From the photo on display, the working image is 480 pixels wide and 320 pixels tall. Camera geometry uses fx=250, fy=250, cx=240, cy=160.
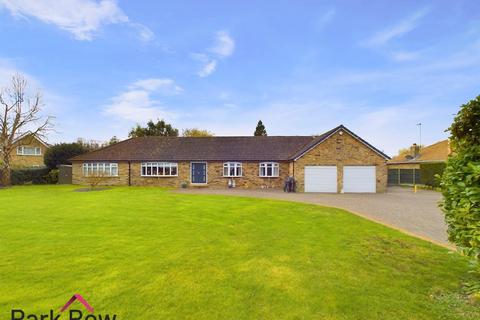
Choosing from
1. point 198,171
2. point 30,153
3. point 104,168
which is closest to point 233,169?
point 198,171

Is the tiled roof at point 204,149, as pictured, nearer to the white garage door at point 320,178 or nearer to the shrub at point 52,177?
the white garage door at point 320,178

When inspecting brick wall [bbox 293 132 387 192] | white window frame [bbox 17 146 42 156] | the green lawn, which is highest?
white window frame [bbox 17 146 42 156]

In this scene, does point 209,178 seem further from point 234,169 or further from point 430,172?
point 430,172

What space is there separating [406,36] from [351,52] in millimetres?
3336

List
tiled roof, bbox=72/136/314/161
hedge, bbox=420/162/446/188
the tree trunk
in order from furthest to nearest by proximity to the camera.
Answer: the tree trunk < tiled roof, bbox=72/136/314/161 < hedge, bbox=420/162/446/188

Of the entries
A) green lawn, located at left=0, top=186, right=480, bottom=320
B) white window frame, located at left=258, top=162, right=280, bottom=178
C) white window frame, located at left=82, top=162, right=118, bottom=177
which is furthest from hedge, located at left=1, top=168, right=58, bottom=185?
green lawn, located at left=0, top=186, right=480, bottom=320

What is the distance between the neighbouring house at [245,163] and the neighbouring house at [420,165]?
8.46 m

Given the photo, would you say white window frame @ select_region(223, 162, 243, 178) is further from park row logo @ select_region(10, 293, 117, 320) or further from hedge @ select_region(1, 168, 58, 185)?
park row logo @ select_region(10, 293, 117, 320)

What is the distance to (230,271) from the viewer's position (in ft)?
Answer: 17.0

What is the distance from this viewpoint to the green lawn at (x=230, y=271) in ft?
12.6

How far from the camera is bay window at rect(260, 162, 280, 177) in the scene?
26.2 m

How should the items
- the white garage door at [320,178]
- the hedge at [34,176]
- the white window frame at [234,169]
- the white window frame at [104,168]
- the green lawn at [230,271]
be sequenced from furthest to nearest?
the hedge at [34,176], the white window frame at [104,168], the white window frame at [234,169], the white garage door at [320,178], the green lawn at [230,271]

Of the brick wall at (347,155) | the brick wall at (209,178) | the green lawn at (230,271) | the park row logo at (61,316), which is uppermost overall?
the brick wall at (347,155)

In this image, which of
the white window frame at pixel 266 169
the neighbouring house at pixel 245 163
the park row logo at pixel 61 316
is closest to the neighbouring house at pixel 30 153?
the neighbouring house at pixel 245 163
